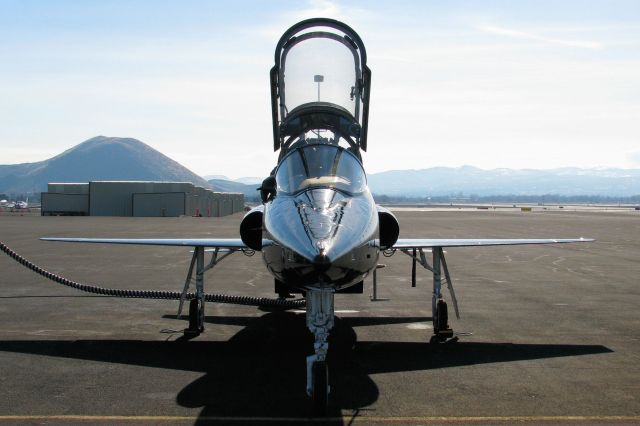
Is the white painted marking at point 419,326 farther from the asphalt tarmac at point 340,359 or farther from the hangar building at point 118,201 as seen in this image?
the hangar building at point 118,201

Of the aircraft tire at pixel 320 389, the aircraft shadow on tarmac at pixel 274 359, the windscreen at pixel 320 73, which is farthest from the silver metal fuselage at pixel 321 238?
the windscreen at pixel 320 73

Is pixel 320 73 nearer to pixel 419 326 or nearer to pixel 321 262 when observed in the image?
pixel 419 326

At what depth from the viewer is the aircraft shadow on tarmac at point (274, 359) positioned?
7.07 m

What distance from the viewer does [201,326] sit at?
11.1 m

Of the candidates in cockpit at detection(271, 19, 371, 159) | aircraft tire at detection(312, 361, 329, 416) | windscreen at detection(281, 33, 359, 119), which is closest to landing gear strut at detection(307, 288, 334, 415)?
aircraft tire at detection(312, 361, 329, 416)

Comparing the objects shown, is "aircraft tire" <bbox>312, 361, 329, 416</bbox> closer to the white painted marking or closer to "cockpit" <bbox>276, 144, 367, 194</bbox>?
"cockpit" <bbox>276, 144, 367, 194</bbox>

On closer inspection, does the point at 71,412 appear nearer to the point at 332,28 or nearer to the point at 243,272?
the point at 332,28

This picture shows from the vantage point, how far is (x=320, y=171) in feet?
29.4

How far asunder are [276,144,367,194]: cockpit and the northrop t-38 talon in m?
0.02

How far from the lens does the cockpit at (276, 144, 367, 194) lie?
28.5ft

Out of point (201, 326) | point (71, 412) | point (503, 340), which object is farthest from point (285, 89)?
point (71, 412)

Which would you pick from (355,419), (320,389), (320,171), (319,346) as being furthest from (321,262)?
(320,171)

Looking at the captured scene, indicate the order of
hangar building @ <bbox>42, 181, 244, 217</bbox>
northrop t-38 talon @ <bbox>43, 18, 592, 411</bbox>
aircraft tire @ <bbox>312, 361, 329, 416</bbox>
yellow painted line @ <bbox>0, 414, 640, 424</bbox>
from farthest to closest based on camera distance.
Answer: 1. hangar building @ <bbox>42, 181, 244, 217</bbox>
2. northrop t-38 talon @ <bbox>43, 18, 592, 411</bbox>
3. aircraft tire @ <bbox>312, 361, 329, 416</bbox>
4. yellow painted line @ <bbox>0, 414, 640, 424</bbox>

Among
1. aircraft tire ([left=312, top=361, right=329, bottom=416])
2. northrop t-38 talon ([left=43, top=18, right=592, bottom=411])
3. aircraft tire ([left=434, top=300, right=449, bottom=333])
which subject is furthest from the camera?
aircraft tire ([left=434, top=300, right=449, bottom=333])
